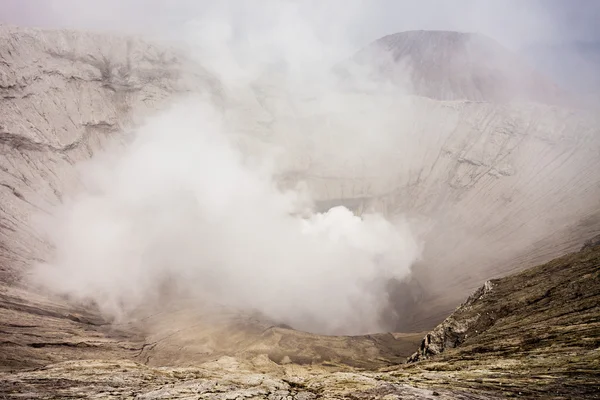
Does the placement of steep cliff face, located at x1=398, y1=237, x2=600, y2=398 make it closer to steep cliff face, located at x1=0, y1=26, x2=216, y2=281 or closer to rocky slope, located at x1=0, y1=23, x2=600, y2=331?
rocky slope, located at x1=0, y1=23, x2=600, y2=331

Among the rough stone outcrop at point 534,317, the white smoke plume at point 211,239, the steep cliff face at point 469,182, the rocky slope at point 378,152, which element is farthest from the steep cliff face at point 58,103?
the rough stone outcrop at point 534,317

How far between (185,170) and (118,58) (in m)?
56.7

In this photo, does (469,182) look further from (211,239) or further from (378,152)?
(211,239)

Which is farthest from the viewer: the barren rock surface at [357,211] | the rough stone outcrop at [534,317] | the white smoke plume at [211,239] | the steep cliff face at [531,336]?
the white smoke plume at [211,239]

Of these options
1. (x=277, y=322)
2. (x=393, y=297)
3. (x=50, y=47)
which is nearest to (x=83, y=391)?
(x=277, y=322)

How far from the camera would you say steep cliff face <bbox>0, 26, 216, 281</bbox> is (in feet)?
360

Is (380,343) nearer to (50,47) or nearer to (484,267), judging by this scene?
(484,267)

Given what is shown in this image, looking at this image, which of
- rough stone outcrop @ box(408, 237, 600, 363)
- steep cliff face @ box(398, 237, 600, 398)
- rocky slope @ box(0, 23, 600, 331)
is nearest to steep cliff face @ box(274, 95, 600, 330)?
rocky slope @ box(0, 23, 600, 331)

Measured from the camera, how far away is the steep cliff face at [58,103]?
110 metres

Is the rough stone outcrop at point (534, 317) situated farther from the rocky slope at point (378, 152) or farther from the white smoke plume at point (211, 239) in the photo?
the white smoke plume at point (211, 239)

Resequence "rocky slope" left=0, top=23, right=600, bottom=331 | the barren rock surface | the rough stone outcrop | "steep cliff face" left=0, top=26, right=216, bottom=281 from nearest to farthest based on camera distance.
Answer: the rough stone outcrop, the barren rock surface, "steep cliff face" left=0, top=26, right=216, bottom=281, "rocky slope" left=0, top=23, right=600, bottom=331

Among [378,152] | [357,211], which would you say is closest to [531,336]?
[357,211]

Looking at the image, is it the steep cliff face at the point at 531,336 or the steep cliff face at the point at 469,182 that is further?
the steep cliff face at the point at 469,182

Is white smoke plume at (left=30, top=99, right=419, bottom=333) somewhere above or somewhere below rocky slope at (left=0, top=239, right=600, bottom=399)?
above
